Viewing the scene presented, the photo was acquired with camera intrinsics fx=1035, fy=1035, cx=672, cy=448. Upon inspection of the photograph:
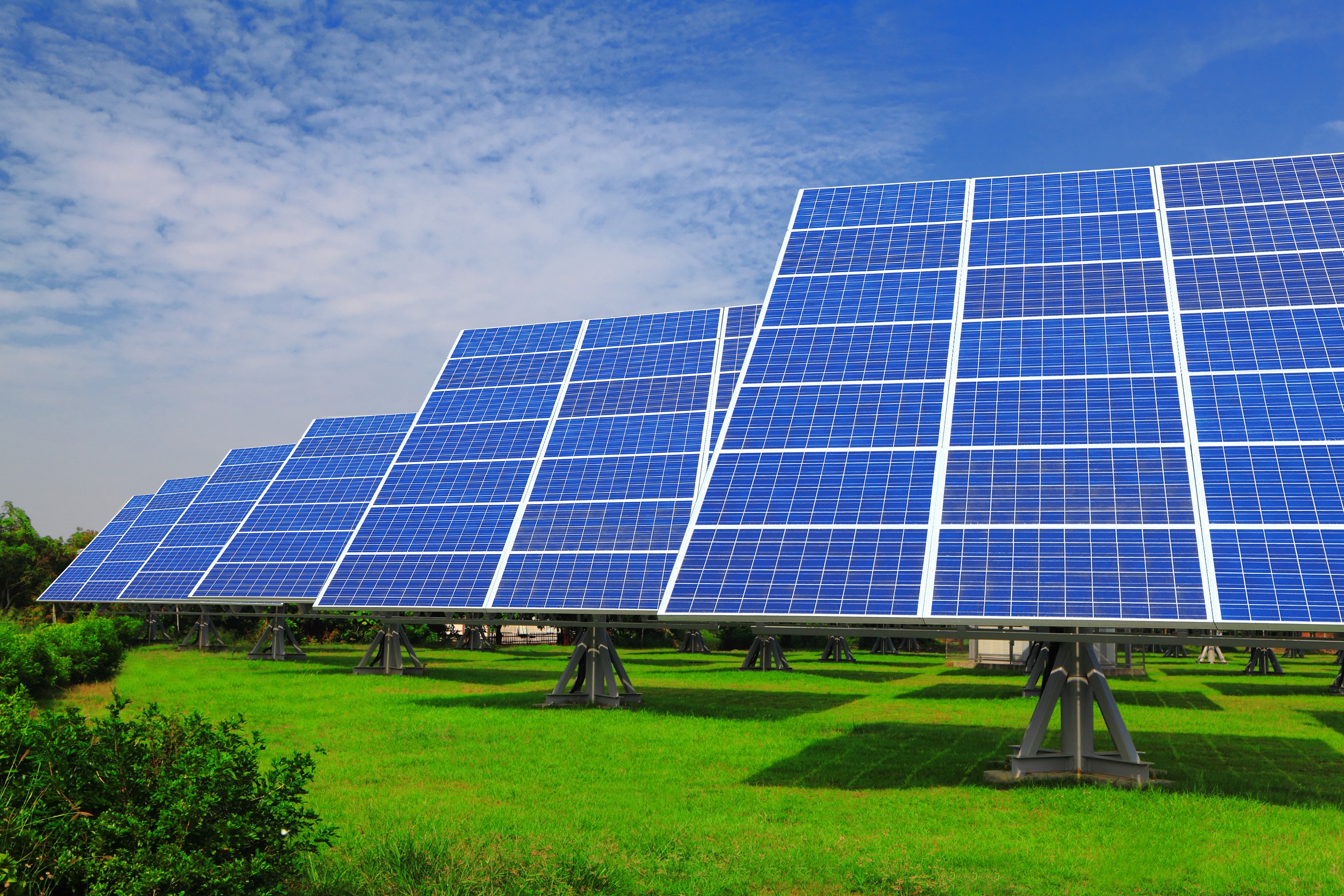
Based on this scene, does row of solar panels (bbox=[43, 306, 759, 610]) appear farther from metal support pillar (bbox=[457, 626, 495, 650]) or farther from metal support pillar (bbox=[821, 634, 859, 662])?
metal support pillar (bbox=[821, 634, 859, 662])

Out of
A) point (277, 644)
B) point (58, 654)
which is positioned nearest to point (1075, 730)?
point (58, 654)

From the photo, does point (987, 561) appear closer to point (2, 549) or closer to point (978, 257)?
point (978, 257)

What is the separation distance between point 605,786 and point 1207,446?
10.6 meters

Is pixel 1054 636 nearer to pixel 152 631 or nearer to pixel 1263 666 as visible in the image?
pixel 1263 666

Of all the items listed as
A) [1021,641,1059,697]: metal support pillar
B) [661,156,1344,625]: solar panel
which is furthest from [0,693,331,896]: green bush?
[1021,641,1059,697]: metal support pillar

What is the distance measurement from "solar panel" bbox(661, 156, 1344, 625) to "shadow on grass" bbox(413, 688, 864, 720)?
9063mm

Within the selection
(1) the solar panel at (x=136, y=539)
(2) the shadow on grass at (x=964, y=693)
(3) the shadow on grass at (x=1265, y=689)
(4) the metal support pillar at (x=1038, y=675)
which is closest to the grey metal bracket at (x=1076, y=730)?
(4) the metal support pillar at (x=1038, y=675)

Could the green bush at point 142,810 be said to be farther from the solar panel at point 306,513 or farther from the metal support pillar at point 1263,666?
the metal support pillar at point 1263,666

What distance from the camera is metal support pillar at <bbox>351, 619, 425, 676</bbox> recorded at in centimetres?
3550

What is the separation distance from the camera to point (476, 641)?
56156 millimetres

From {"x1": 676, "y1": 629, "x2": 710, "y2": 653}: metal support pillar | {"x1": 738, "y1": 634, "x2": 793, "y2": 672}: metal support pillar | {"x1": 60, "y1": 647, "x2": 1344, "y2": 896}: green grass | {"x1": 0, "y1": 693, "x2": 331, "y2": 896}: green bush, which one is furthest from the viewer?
{"x1": 676, "y1": 629, "x2": 710, "y2": 653}: metal support pillar

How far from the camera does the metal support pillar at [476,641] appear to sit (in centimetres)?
5556

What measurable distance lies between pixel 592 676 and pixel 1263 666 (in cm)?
3164

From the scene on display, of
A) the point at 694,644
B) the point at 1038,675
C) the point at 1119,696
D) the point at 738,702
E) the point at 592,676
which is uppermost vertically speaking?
the point at 694,644
